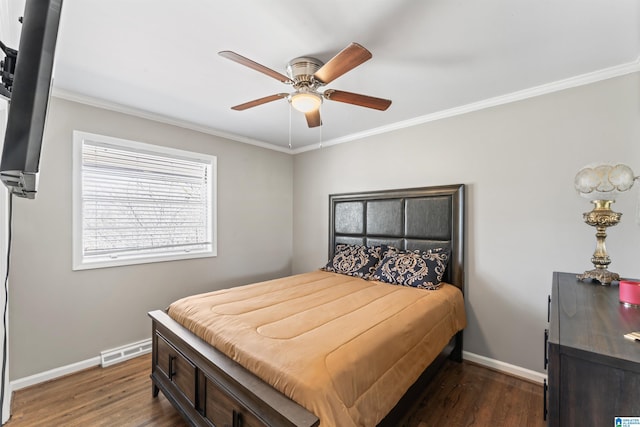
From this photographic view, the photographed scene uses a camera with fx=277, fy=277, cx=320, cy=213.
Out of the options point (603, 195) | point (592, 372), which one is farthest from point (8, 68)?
point (603, 195)

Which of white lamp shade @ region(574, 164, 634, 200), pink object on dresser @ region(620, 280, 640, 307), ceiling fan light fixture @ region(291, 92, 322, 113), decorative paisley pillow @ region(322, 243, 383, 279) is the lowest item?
decorative paisley pillow @ region(322, 243, 383, 279)

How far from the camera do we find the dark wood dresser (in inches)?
32.7

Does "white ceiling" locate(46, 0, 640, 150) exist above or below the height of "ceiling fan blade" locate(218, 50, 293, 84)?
above

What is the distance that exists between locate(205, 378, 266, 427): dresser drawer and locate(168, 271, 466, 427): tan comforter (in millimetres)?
164

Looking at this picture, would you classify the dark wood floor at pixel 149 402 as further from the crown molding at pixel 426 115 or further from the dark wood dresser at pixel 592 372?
the crown molding at pixel 426 115

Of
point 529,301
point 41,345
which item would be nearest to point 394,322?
point 529,301

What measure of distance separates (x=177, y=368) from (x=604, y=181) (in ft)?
9.72

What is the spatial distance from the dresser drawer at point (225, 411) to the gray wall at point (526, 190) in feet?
7.55

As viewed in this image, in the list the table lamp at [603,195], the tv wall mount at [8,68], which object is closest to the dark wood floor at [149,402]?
the table lamp at [603,195]

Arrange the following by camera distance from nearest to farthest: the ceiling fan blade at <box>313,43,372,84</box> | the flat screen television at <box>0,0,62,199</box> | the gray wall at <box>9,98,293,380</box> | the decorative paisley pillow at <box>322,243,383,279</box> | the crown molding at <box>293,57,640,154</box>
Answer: the flat screen television at <box>0,0,62,199</box> < the ceiling fan blade at <box>313,43,372,84</box> < the crown molding at <box>293,57,640,154</box> < the gray wall at <box>9,98,293,380</box> < the decorative paisley pillow at <box>322,243,383,279</box>

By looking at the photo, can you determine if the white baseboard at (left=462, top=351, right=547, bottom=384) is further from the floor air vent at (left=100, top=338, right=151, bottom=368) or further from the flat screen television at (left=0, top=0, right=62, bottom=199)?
the flat screen television at (left=0, top=0, right=62, bottom=199)

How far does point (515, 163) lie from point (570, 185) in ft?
1.41

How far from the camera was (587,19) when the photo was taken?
1.55 meters

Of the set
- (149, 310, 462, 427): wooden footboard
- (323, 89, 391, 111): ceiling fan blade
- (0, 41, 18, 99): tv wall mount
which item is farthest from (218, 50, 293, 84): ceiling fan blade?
(149, 310, 462, 427): wooden footboard
